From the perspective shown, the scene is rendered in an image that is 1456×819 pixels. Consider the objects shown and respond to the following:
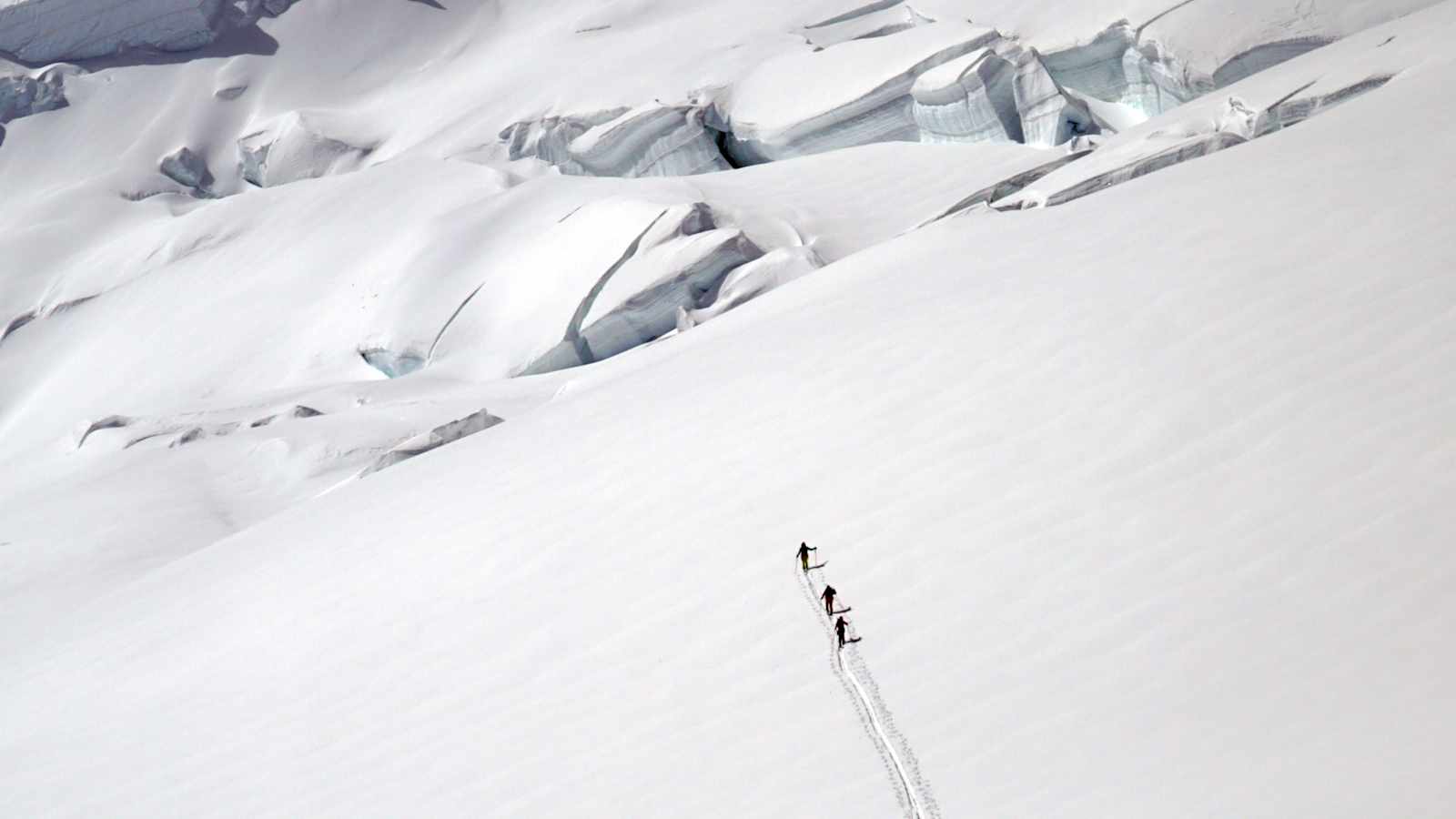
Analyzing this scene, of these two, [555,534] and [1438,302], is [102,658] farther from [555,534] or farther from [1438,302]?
[1438,302]

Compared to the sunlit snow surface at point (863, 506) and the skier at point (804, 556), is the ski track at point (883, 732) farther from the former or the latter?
the skier at point (804, 556)

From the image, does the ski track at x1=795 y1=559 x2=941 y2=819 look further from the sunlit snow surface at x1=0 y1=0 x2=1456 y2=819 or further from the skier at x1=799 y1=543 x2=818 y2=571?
the skier at x1=799 y1=543 x2=818 y2=571

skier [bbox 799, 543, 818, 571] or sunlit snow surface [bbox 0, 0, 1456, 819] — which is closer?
sunlit snow surface [bbox 0, 0, 1456, 819]

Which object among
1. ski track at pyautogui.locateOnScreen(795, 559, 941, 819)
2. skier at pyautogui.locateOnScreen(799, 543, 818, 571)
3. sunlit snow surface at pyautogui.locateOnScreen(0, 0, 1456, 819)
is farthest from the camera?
skier at pyautogui.locateOnScreen(799, 543, 818, 571)

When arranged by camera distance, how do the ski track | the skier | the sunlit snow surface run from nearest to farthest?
1. the ski track
2. the sunlit snow surface
3. the skier

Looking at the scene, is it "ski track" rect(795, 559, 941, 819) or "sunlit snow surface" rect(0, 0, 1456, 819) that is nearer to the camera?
"ski track" rect(795, 559, 941, 819)

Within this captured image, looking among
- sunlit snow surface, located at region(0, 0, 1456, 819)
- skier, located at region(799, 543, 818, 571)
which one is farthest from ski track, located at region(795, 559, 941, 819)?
skier, located at region(799, 543, 818, 571)

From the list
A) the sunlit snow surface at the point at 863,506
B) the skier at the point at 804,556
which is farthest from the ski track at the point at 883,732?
the skier at the point at 804,556

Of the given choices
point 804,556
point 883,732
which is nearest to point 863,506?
point 804,556
